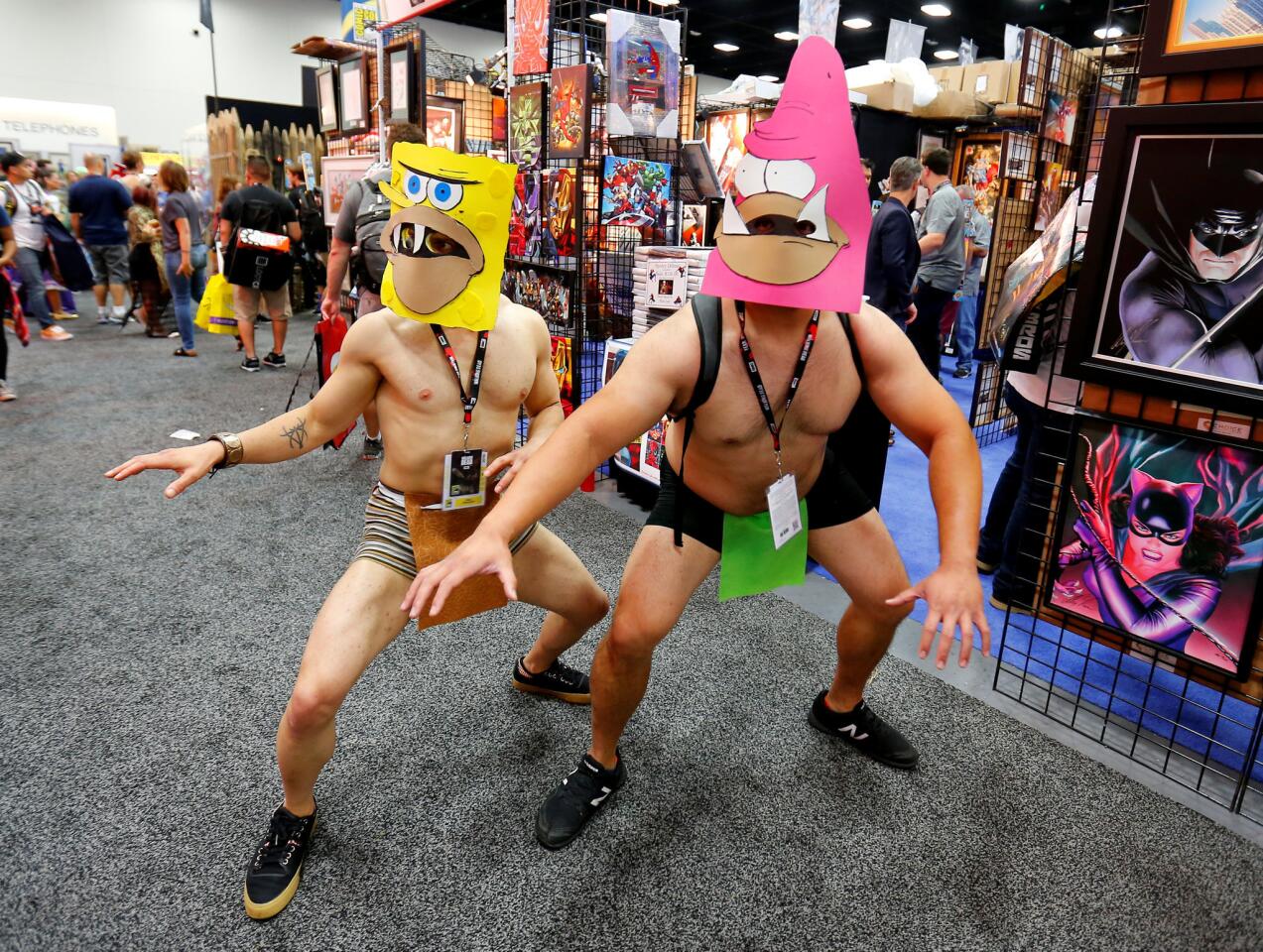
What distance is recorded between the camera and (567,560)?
2.06 meters

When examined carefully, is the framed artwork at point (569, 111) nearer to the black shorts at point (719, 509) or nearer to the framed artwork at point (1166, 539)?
the black shorts at point (719, 509)

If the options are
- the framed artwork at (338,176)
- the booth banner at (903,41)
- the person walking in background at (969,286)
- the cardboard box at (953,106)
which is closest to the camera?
the framed artwork at (338,176)

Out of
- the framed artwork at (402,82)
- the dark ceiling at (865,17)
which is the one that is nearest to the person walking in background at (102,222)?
the framed artwork at (402,82)

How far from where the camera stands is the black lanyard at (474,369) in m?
1.87

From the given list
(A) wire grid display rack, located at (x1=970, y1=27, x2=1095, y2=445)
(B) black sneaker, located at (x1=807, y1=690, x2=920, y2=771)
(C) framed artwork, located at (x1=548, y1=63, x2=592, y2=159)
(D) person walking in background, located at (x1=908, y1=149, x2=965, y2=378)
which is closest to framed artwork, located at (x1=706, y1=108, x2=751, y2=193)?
(D) person walking in background, located at (x1=908, y1=149, x2=965, y2=378)

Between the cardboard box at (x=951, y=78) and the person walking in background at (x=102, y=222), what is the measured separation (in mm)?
8132

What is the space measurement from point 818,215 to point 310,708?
139 cm

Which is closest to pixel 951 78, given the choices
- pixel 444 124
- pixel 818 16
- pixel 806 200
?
pixel 818 16

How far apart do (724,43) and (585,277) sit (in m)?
13.3

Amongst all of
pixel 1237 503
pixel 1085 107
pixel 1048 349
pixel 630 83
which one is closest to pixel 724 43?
pixel 1085 107

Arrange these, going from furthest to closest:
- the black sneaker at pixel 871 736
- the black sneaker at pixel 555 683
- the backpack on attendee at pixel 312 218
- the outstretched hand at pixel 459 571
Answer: the backpack on attendee at pixel 312 218 → the black sneaker at pixel 555 683 → the black sneaker at pixel 871 736 → the outstretched hand at pixel 459 571

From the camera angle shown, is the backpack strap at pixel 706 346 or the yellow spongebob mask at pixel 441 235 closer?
the backpack strap at pixel 706 346

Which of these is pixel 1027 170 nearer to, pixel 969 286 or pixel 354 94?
pixel 969 286

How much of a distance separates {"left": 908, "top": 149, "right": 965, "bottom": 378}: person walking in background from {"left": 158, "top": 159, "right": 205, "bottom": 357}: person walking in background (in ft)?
19.1
